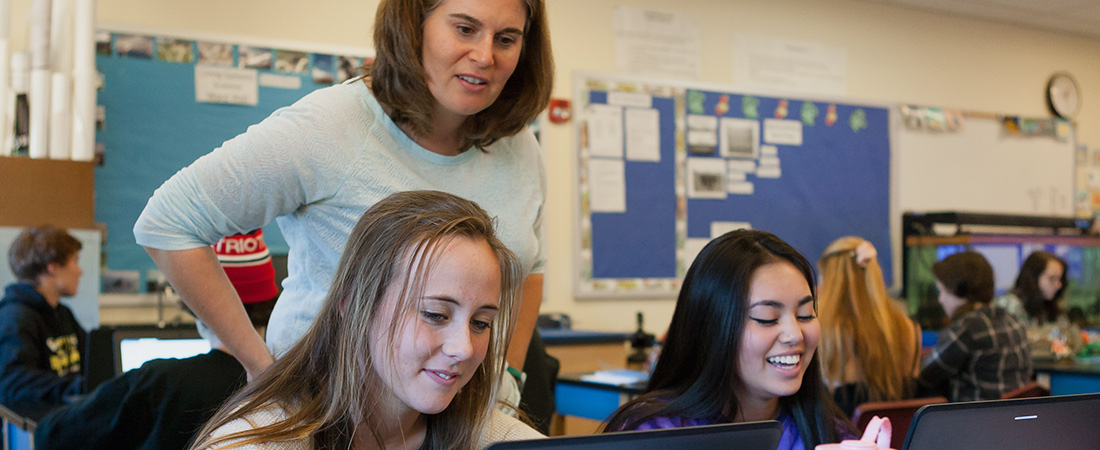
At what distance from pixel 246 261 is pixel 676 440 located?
4.13ft

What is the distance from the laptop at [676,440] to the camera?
71cm

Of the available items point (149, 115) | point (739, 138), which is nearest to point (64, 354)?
point (149, 115)

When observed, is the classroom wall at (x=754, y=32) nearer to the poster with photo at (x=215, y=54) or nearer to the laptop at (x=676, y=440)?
the poster with photo at (x=215, y=54)

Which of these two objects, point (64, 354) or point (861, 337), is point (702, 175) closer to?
point (861, 337)

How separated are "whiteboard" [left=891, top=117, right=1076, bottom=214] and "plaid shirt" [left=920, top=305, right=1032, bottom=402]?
2.34m

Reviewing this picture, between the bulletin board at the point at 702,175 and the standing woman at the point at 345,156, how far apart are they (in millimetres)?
3339

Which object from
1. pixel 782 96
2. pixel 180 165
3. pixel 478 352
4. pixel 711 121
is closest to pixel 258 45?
pixel 180 165

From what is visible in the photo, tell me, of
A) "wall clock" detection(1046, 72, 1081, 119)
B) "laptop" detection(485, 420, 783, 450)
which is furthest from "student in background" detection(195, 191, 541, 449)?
"wall clock" detection(1046, 72, 1081, 119)

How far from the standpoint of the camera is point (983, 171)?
6051 millimetres

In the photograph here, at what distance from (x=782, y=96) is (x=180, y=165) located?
10.4 feet

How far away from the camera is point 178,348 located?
2.66m

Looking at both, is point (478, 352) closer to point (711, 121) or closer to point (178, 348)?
point (178, 348)

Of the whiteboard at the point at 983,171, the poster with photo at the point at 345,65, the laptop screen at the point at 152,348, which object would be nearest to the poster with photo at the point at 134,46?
the poster with photo at the point at 345,65

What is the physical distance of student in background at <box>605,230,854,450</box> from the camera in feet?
5.18
